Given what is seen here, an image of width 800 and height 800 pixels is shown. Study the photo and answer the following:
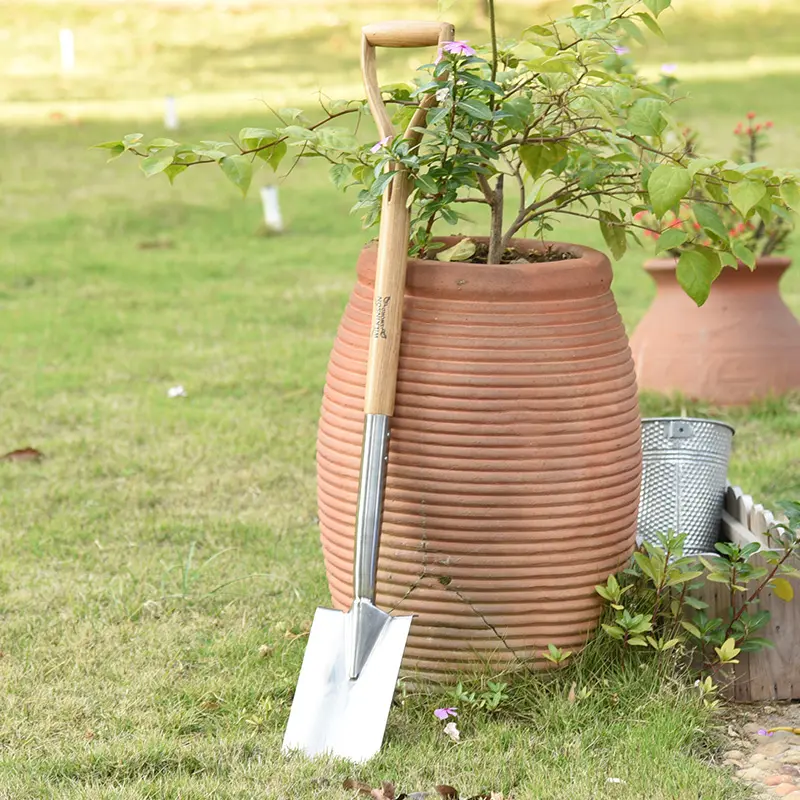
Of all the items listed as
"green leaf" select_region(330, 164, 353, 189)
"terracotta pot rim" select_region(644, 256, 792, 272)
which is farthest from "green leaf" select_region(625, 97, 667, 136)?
"terracotta pot rim" select_region(644, 256, 792, 272)

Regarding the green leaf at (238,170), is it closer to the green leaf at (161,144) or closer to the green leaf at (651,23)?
the green leaf at (161,144)

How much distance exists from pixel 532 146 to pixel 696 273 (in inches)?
19.5

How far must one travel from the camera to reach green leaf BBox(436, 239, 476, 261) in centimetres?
296

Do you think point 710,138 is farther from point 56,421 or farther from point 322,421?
point 322,421

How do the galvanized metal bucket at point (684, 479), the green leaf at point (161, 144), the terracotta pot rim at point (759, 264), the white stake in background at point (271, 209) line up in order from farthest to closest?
the white stake in background at point (271, 209) → the terracotta pot rim at point (759, 264) → the galvanized metal bucket at point (684, 479) → the green leaf at point (161, 144)

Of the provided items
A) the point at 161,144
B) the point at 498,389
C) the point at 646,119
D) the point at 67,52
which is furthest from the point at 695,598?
the point at 67,52

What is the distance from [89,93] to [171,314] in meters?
11.3

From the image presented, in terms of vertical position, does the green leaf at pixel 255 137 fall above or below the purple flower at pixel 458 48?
below

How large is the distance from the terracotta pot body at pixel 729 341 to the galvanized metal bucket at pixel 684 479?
5.95 feet

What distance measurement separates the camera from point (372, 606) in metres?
2.64

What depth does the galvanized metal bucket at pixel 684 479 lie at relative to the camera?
3.41 meters

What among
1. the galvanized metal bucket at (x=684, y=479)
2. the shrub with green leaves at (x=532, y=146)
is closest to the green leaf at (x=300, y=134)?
the shrub with green leaves at (x=532, y=146)

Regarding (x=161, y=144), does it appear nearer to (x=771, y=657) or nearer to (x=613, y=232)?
(x=613, y=232)

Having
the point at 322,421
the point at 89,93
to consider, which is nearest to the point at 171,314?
the point at 322,421
